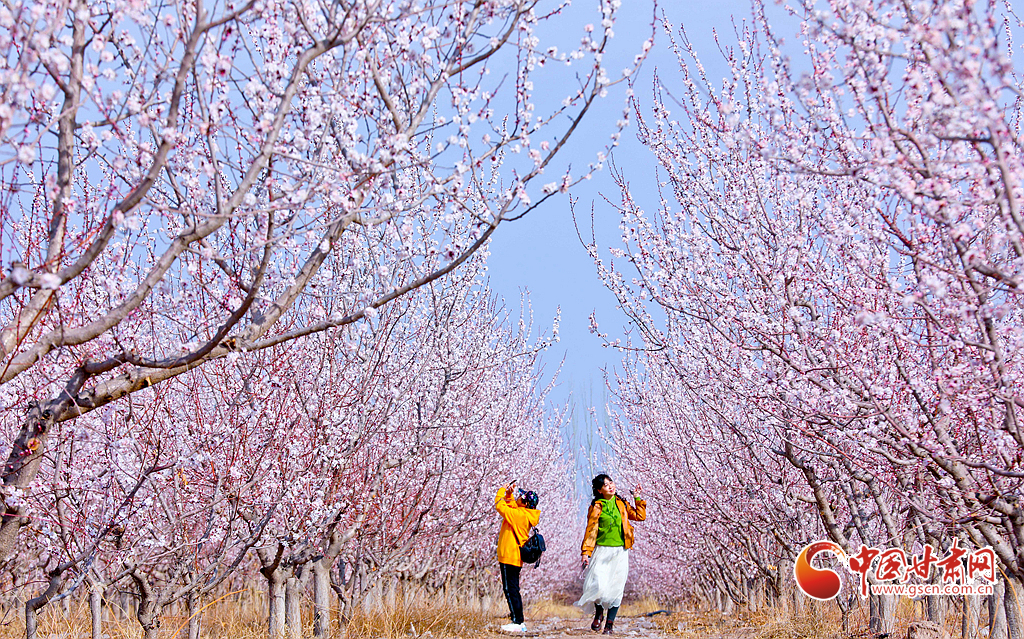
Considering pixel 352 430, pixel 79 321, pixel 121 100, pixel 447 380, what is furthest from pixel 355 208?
pixel 447 380

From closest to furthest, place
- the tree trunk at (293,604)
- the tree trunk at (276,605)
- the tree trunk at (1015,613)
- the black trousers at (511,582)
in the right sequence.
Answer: the tree trunk at (1015,613) < the tree trunk at (276,605) < the tree trunk at (293,604) < the black trousers at (511,582)

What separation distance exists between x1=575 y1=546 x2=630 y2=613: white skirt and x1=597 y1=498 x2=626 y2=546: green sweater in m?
0.07

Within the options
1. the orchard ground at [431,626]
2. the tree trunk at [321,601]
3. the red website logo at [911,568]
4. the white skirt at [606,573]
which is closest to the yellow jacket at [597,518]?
the white skirt at [606,573]

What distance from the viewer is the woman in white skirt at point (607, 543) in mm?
9258

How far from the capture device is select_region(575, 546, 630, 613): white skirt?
30.5ft

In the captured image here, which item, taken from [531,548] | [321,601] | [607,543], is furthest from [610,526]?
[321,601]

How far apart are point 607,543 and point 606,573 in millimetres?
343

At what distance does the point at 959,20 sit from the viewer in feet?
9.86

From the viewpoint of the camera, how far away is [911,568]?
6.68 m

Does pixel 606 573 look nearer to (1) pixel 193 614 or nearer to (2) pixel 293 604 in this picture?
(2) pixel 293 604

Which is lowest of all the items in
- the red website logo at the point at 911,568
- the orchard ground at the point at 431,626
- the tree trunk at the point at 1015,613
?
the orchard ground at the point at 431,626

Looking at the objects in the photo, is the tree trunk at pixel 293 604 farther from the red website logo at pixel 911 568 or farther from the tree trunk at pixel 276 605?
the red website logo at pixel 911 568

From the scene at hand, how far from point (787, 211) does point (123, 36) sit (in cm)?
472

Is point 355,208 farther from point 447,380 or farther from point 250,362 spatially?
point 447,380
